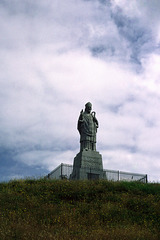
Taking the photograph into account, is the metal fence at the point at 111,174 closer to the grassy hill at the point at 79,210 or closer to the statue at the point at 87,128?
the statue at the point at 87,128

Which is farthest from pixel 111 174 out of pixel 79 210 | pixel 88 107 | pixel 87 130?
pixel 79 210

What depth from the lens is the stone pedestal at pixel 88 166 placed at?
Answer: 19.4 meters

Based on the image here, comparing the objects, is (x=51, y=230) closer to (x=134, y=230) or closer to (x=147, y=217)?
(x=134, y=230)

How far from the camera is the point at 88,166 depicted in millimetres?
19844

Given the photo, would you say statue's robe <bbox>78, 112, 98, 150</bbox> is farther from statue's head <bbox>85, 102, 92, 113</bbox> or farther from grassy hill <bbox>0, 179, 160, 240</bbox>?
grassy hill <bbox>0, 179, 160, 240</bbox>

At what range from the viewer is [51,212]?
1086 centimetres

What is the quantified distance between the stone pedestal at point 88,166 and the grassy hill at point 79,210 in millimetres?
3118

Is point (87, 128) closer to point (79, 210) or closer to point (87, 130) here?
point (87, 130)

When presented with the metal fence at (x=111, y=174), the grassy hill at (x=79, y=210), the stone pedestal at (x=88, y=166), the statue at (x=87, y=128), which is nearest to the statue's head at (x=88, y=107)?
the statue at (x=87, y=128)

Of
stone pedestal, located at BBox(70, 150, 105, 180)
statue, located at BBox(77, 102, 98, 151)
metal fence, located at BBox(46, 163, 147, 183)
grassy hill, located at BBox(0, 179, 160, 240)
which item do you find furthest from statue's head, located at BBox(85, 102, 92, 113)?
grassy hill, located at BBox(0, 179, 160, 240)

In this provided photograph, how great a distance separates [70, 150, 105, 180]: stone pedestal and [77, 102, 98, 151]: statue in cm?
63

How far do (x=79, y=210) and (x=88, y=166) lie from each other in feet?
27.6

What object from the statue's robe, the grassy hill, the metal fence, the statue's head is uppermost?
the statue's head

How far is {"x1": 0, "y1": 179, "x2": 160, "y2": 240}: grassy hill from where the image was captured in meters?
8.46
